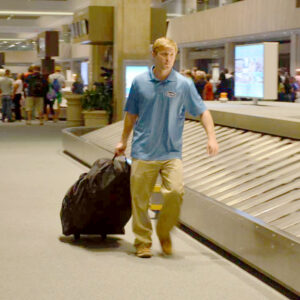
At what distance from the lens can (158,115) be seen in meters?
5.09

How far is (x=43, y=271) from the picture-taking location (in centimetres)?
487

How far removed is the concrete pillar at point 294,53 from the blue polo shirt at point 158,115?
19360 millimetres

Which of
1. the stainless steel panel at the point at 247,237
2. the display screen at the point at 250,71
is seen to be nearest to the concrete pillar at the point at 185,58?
the display screen at the point at 250,71

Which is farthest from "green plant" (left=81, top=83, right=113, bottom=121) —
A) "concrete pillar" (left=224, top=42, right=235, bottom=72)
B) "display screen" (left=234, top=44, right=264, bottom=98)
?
"concrete pillar" (left=224, top=42, right=235, bottom=72)

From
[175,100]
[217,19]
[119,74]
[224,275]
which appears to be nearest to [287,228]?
[224,275]

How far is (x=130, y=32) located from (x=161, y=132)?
1156 centimetres

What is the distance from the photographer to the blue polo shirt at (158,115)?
5094 mm

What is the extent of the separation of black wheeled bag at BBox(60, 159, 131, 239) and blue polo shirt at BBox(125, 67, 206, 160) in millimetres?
406

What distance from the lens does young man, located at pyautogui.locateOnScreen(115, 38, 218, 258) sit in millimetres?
5090

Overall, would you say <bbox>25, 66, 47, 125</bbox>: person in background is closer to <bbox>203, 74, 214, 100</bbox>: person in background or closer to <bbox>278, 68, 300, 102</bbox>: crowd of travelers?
<bbox>203, 74, 214, 100</bbox>: person in background

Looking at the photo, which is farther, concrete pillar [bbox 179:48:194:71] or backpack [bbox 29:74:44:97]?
concrete pillar [bbox 179:48:194:71]

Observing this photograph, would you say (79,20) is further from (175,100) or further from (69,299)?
(69,299)

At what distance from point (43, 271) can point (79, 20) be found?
13.5m

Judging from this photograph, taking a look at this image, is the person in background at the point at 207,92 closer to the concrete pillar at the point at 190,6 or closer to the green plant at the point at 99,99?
the green plant at the point at 99,99
